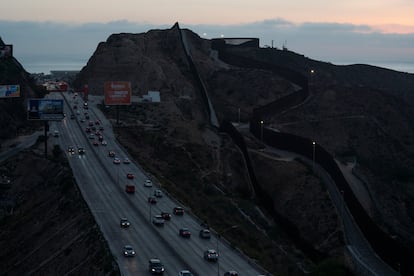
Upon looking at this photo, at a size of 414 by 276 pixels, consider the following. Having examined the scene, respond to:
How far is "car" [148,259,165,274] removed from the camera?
35.9 metres

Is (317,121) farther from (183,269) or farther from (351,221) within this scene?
(183,269)

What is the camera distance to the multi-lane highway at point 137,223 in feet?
127

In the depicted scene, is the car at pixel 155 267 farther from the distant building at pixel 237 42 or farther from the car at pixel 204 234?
the distant building at pixel 237 42

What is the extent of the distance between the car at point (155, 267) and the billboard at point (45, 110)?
4276 centimetres

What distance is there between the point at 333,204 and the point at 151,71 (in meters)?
64.6

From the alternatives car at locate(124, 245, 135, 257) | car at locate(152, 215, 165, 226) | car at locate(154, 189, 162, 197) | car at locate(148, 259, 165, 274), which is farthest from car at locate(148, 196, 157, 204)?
car at locate(148, 259, 165, 274)

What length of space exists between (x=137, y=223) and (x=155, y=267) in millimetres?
12157

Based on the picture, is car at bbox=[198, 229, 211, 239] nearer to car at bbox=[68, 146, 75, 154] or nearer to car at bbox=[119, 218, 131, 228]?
car at bbox=[119, 218, 131, 228]

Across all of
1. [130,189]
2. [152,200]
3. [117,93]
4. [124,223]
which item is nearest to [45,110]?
[117,93]

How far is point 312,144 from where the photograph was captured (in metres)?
73.3

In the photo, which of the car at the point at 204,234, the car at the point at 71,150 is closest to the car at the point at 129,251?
the car at the point at 204,234

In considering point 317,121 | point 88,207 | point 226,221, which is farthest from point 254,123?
point 88,207

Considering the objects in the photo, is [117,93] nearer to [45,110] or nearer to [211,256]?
[45,110]

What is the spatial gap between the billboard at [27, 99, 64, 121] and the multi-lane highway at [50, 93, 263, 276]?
408cm
